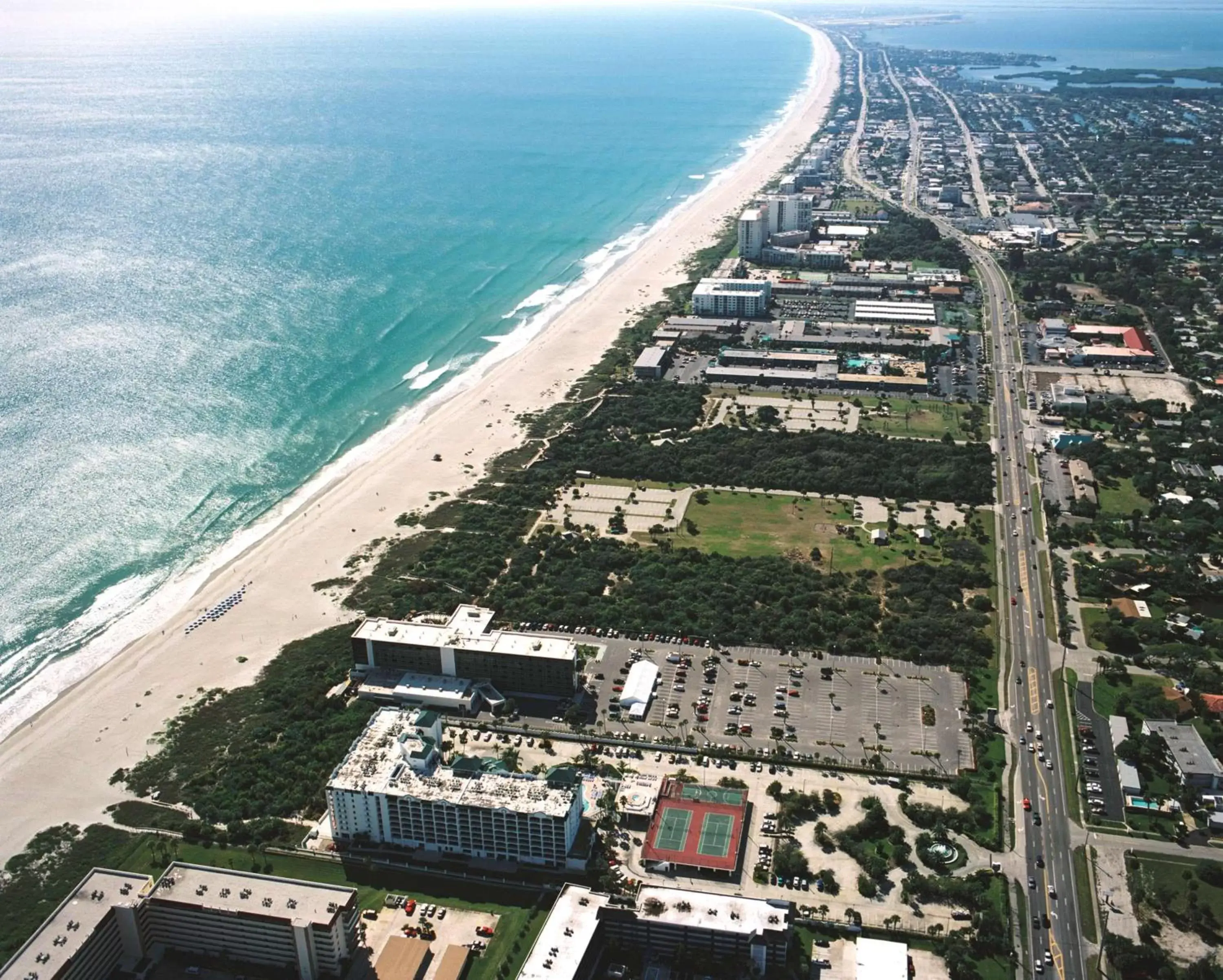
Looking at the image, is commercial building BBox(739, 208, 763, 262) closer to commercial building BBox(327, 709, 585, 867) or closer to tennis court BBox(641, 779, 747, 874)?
tennis court BBox(641, 779, 747, 874)

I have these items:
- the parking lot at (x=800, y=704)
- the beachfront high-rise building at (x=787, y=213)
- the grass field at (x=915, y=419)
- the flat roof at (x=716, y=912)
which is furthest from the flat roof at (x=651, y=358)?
the flat roof at (x=716, y=912)

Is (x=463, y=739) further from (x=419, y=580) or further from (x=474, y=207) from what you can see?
(x=474, y=207)

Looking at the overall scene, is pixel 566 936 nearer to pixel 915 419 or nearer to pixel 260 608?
pixel 260 608

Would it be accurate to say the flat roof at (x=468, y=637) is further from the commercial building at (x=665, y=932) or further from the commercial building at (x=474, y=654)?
the commercial building at (x=665, y=932)

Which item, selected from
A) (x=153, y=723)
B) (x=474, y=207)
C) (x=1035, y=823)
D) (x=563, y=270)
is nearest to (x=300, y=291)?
(x=563, y=270)

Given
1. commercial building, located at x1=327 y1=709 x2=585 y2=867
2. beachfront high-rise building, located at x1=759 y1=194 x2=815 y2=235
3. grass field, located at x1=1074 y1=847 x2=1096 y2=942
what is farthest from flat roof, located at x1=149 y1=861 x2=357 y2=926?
beachfront high-rise building, located at x1=759 y1=194 x2=815 y2=235
